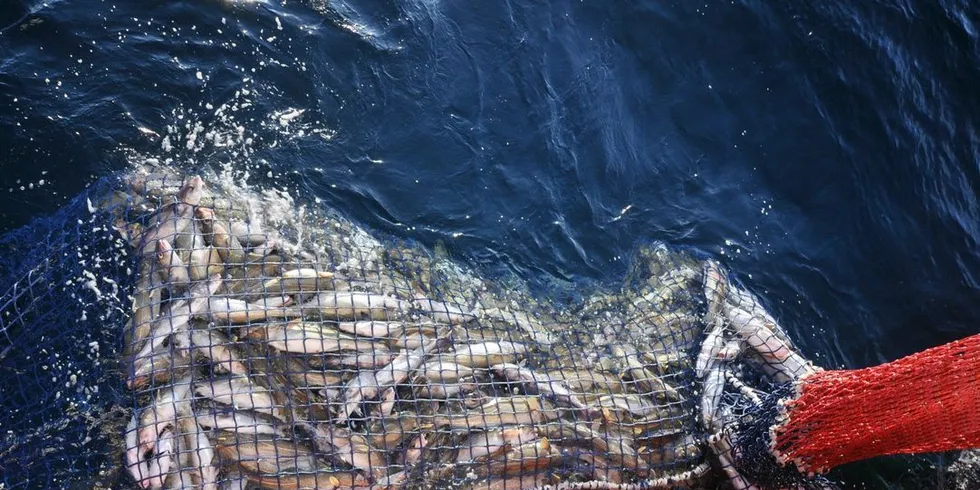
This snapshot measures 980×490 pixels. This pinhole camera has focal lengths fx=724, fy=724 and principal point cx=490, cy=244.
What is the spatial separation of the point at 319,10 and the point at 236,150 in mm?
2088

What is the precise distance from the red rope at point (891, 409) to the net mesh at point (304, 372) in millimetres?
469

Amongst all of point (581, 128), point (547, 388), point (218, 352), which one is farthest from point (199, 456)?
point (581, 128)

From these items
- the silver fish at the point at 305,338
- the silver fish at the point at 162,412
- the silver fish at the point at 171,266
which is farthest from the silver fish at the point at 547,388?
the silver fish at the point at 171,266

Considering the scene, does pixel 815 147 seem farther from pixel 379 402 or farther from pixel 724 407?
pixel 379 402

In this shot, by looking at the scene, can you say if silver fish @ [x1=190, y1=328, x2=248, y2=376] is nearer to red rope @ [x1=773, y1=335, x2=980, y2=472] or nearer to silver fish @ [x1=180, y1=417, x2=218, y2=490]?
silver fish @ [x1=180, y1=417, x2=218, y2=490]

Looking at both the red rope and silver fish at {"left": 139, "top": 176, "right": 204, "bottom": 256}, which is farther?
silver fish at {"left": 139, "top": 176, "right": 204, "bottom": 256}

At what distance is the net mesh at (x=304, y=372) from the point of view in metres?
4.56

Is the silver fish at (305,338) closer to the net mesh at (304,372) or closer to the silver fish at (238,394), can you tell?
the net mesh at (304,372)

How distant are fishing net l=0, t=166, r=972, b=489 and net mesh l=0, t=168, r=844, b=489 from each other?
0.01 meters

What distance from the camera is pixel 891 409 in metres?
4.86

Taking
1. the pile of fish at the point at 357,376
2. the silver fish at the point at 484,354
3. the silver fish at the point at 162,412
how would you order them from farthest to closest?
the silver fish at the point at 484,354 → the pile of fish at the point at 357,376 → the silver fish at the point at 162,412

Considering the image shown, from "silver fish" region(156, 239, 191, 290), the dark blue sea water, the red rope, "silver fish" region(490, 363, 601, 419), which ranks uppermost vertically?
the dark blue sea water

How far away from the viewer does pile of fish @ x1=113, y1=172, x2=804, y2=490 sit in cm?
456

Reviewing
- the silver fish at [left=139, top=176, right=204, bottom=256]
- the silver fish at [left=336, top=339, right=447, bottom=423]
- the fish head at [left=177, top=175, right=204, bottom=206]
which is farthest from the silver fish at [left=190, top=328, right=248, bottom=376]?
the fish head at [left=177, top=175, right=204, bottom=206]
